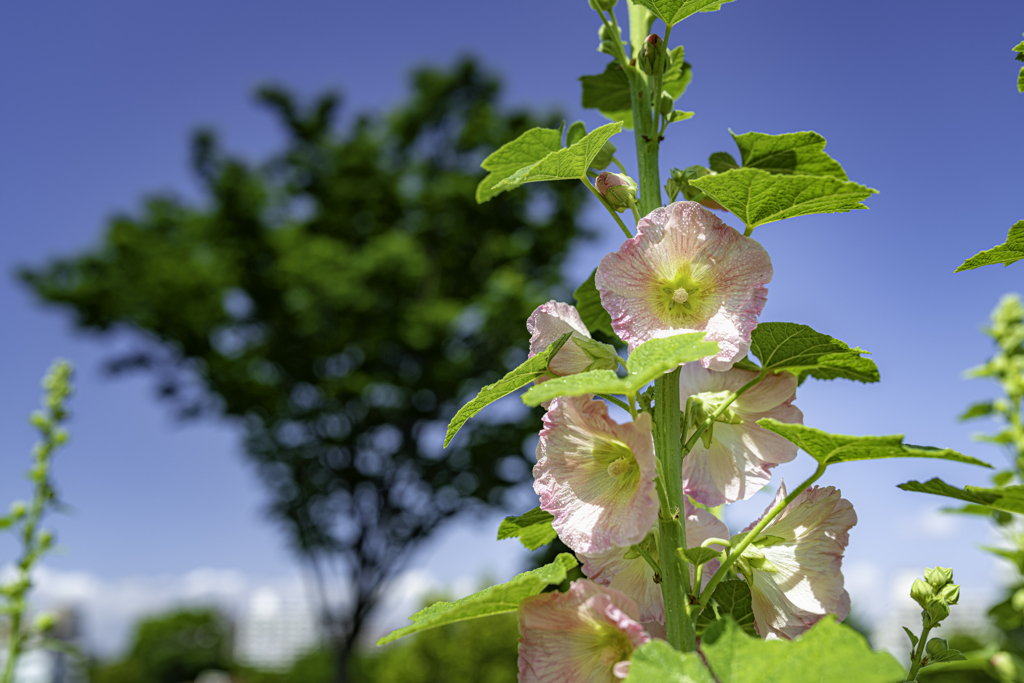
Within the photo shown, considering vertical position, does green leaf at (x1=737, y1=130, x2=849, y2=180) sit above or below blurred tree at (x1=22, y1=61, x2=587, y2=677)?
below

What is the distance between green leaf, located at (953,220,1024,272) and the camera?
777 millimetres

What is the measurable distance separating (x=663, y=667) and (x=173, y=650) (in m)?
56.0

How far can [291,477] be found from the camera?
10469 mm

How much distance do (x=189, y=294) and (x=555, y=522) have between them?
9200mm

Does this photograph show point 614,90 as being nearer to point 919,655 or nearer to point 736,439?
point 736,439

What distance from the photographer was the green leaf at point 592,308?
1.03 meters

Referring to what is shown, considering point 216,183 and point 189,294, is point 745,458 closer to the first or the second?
point 189,294

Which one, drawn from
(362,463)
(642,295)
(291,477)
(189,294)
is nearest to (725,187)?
(642,295)

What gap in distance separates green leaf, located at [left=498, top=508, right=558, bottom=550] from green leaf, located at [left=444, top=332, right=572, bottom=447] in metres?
0.22

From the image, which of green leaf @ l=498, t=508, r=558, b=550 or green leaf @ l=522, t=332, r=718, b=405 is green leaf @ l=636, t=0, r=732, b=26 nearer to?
green leaf @ l=522, t=332, r=718, b=405

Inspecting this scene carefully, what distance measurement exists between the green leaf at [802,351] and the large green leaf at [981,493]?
0.50ft

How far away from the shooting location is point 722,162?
0.96 m

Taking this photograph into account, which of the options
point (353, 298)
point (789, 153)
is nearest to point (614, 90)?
point (789, 153)

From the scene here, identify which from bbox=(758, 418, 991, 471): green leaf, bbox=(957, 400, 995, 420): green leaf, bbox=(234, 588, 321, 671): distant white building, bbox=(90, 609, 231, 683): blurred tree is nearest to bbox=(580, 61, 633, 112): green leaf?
bbox=(758, 418, 991, 471): green leaf
